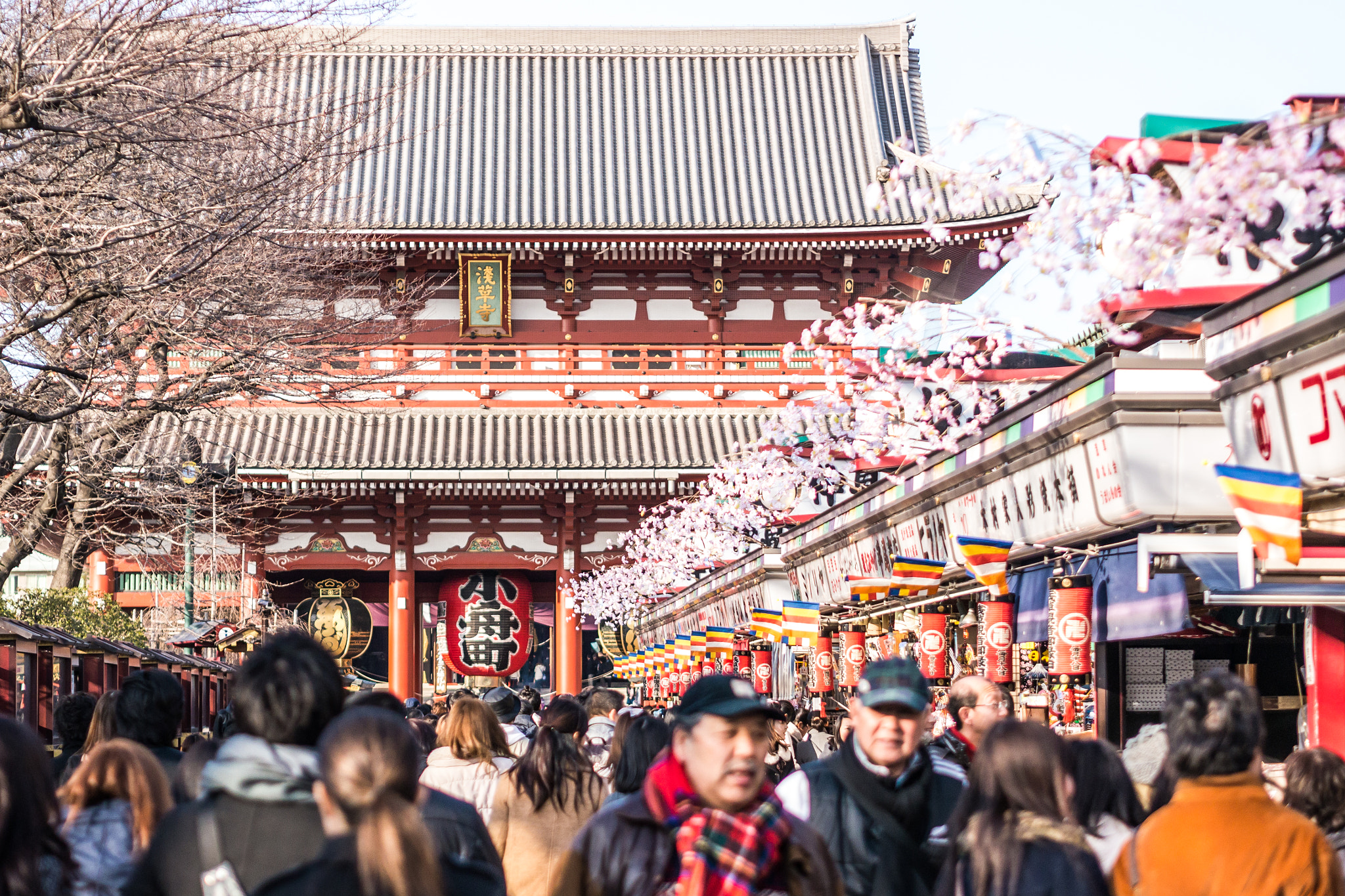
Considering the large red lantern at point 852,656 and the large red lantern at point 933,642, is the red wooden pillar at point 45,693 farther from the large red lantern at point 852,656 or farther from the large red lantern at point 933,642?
the large red lantern at point 852,656

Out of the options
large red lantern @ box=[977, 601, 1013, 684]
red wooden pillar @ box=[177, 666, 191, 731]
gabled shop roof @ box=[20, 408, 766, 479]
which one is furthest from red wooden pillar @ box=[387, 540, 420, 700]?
large red lantern @ box=[977, 601, 1013, 684]

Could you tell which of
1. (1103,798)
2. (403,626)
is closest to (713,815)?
Answer: (1103,798)

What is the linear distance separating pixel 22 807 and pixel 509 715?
7308 mm

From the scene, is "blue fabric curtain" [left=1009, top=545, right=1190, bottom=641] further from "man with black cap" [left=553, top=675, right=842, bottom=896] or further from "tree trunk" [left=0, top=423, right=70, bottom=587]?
"tree trunk" [left=0, top=423, right=70, bottom=587]

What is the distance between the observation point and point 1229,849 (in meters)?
3.59

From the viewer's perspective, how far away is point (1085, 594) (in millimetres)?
9086

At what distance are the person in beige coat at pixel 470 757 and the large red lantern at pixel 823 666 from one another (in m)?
10.2

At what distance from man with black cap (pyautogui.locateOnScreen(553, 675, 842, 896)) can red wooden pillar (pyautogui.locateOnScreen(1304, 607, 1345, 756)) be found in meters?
5.61

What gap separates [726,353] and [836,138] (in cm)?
546

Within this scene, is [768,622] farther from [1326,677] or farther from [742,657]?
[1326,677]

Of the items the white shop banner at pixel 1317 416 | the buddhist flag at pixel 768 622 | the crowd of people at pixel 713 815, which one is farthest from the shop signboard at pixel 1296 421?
the buddhist flag at pixel 768 622

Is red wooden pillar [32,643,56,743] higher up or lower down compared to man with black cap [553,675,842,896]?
higher up

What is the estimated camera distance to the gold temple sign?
26250 mm

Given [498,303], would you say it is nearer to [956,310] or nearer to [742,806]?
[956,310]
